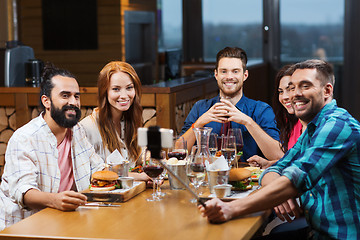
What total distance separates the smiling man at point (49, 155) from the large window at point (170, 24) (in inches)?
290

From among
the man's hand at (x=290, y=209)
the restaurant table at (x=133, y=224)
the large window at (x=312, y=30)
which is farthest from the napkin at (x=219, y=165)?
the large window at (x=312, y=30)

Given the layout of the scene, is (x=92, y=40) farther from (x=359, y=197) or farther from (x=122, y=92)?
(x=359, y=197)

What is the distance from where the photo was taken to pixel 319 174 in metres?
2.33

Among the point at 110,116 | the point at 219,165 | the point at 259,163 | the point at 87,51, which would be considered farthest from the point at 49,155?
the point at 87,51

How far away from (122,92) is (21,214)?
993mm

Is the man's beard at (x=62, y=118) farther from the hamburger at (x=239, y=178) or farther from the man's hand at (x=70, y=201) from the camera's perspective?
the hamburger at (x=239, y=178)

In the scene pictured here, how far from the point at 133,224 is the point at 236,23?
Answer: 8250mm

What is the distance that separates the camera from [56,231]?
2.18 m

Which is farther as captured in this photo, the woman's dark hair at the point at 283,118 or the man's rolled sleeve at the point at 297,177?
the woman's dark hair at the point at 283,118

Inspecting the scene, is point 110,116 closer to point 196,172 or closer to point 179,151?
point 179,151

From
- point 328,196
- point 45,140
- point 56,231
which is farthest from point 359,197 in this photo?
point 45,140

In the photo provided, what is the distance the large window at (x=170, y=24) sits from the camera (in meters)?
10.4

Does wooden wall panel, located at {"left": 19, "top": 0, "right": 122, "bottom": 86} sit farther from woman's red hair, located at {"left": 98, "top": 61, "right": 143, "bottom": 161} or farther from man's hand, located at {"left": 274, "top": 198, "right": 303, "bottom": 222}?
man's hand, located at {"left": 274, "top": 198, "right": 303, "bottom": 222}

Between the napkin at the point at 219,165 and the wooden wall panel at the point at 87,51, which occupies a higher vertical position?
the wooden wall panel at the point at 87,51
